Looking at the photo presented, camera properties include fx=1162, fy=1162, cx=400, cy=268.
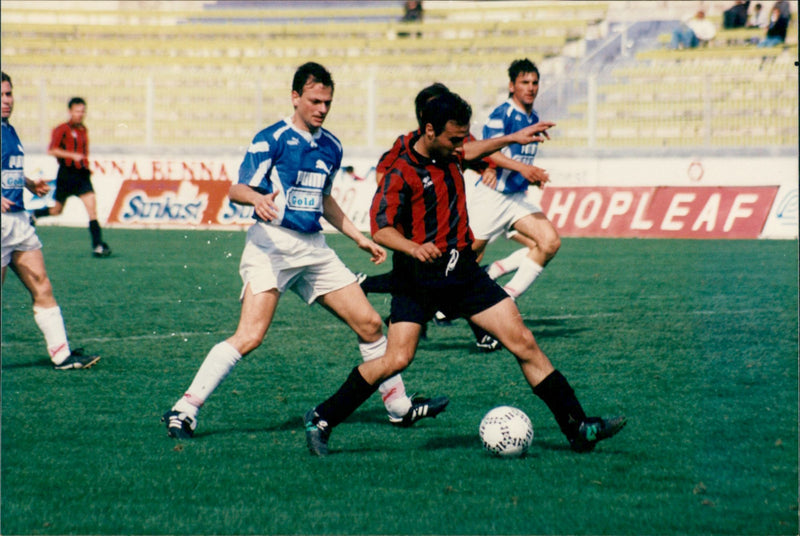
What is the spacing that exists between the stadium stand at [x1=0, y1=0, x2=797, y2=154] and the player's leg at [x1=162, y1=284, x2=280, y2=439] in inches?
632

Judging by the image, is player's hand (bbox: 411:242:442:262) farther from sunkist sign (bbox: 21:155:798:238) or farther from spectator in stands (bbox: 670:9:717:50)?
spectator in stands (bbox: 670:9:717:50)

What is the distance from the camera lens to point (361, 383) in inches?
219

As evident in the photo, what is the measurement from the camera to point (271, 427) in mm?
6090

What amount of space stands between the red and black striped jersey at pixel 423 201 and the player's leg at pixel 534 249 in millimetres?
3936

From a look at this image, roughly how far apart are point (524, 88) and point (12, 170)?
387cm

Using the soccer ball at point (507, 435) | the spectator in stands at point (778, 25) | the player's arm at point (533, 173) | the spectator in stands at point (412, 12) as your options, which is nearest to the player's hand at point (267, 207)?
the soccer ball at point (507, 435)

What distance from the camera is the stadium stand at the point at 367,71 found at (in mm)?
21375

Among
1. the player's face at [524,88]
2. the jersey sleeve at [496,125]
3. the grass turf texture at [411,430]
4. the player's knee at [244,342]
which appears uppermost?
the player's face at [524,88]

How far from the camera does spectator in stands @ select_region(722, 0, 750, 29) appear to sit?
24.3 m

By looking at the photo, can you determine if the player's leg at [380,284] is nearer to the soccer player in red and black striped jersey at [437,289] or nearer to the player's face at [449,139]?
the soccer player in red and black striped jersey at [437,289]

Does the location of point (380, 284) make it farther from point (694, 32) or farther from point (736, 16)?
point (736, 16)

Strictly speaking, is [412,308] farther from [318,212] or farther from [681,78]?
[681,78]

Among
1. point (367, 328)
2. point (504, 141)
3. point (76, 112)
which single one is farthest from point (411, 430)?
point (76, 112)

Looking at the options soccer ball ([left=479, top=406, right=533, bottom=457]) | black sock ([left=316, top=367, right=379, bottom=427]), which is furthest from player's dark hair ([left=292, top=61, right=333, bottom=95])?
soccer ball ([left=479, top=406, right=533, bottom=457])
